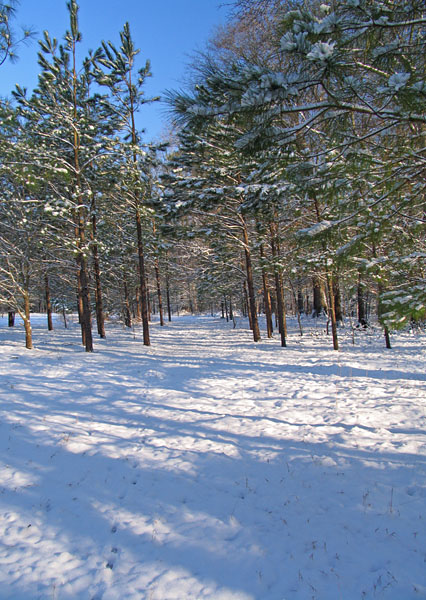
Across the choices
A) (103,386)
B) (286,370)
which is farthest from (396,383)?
(103,386)

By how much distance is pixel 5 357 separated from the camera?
1014 cm

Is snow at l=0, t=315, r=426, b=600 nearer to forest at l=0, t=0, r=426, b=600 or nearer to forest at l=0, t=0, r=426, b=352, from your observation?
forest at l=0, t=0, r=426, b=600

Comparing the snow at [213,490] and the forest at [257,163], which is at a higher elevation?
the forest at [257,163]

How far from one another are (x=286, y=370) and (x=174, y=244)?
33.0 feet

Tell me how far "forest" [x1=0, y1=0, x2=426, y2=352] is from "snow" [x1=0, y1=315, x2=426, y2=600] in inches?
84.4

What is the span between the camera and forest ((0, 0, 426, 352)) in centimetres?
327

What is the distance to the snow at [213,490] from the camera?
2594 mm

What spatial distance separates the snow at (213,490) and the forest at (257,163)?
2.14 metres

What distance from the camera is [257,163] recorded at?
17.5ft

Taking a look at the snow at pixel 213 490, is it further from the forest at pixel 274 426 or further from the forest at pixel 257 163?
the forest at pixel 257 163

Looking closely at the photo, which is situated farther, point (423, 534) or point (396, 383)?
point (396, 383)

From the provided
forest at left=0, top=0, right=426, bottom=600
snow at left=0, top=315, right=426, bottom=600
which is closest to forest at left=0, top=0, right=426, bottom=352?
forest at left=0, top=0, right=426, bottom=600

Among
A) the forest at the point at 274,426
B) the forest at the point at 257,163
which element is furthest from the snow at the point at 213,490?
the forest at the point at 257,163

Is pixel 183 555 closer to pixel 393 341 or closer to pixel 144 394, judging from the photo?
pixel 144 394
